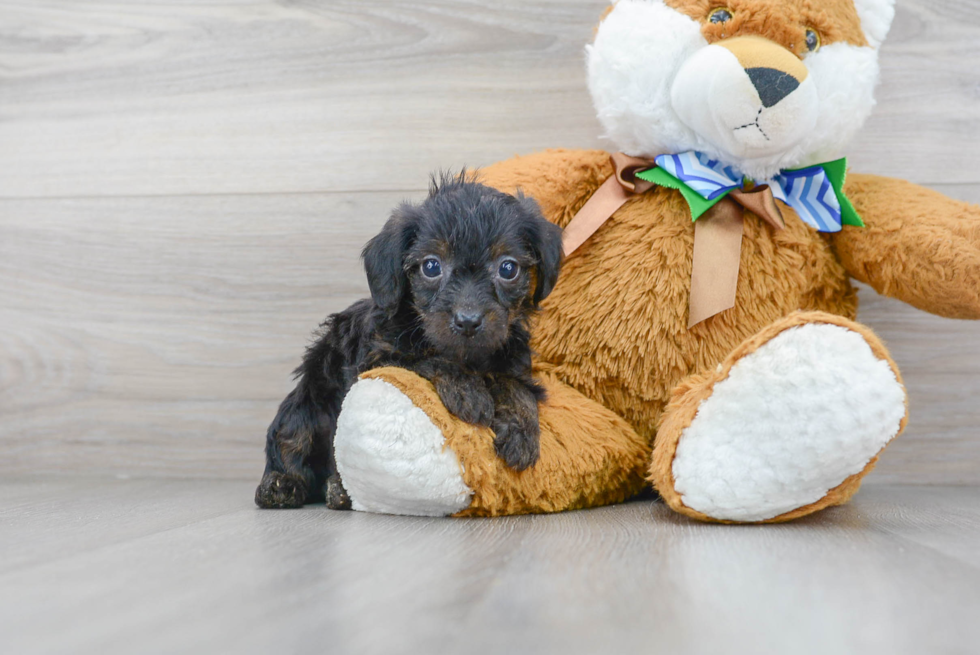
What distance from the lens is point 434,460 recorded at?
3.95 feet

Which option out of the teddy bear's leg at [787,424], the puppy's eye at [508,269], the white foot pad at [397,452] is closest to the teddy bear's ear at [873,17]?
the teddy bear's leg at [787,424]

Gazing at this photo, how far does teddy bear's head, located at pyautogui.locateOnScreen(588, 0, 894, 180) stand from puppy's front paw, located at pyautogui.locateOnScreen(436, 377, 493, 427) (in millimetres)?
645

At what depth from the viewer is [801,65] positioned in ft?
4.59

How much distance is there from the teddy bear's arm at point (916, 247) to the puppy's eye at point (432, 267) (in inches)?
33.5

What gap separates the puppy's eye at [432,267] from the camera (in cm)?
128

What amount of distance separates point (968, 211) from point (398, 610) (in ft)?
4.29

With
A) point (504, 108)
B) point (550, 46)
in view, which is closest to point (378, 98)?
point (504, 108)

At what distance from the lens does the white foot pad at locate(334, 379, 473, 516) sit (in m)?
1.20

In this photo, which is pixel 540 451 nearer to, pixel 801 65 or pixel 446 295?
pixel 446 295

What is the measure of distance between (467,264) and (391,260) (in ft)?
0.44

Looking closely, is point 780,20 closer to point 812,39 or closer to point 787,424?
point 812,39

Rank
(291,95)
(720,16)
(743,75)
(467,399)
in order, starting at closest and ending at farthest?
(467,399) < (743,75) < (720,16) < (291,95)

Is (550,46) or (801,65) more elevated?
(550,46)

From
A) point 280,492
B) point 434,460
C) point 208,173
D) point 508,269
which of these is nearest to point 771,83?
point 508,269
